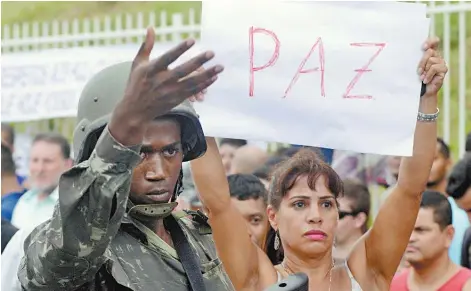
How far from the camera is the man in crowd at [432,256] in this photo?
5.52 m

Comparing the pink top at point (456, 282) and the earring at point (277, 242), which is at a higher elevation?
the earring at point (277, 242)

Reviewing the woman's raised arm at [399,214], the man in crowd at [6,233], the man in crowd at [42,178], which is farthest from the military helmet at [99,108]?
the man in crowd at [42,178]

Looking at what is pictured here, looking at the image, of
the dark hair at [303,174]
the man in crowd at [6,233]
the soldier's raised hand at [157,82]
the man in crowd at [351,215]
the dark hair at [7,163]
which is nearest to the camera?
the soldier's raised hand at [157,82]

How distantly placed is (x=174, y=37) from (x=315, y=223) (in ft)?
19.0

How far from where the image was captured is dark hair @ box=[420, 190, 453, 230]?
5.87 meters

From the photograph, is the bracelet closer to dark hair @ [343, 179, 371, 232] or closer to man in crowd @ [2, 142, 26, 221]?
dark hair @ [343, 179, 371, 232]

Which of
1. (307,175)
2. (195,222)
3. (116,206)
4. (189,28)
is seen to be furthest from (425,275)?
(189,28)

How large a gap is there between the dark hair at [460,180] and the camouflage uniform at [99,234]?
11.1 feet

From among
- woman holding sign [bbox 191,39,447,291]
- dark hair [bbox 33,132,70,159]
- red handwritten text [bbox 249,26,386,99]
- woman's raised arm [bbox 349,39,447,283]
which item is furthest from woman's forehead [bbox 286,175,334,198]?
dark hair [bbox 33,132,70,159]

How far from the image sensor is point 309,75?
429 centimetres

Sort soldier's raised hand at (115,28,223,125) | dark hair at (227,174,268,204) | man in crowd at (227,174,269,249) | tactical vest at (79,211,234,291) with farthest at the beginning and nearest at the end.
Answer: dark hair at (227,174,268,204), man in crowd at (227,174,269,249), tactical vest at (79,211,234,291), soldier's raised hand at (115,28,223,125)

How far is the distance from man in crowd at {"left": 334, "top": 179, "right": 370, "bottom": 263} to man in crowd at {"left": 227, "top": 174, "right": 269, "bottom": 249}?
473 mm

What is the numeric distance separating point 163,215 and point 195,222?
1.11 ft

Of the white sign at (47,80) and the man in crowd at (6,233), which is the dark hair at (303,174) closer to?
the man in crowd at (6,233)
